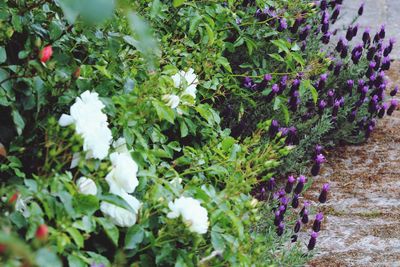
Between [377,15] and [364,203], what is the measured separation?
3.05 m

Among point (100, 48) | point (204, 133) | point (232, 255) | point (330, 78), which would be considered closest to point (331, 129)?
point (330, 78)

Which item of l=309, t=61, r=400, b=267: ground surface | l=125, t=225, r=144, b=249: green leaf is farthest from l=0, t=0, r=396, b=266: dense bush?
l=309, t=61, r=400, b=267: ground surface

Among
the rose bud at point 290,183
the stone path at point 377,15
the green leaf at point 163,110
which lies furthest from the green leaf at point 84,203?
the stone path at point 377,15

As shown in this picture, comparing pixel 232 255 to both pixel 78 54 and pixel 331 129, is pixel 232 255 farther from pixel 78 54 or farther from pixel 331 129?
pixel 331 129

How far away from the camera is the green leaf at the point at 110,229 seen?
177 centimetres

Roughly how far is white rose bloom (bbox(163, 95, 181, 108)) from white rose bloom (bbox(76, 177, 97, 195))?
55 centimetres

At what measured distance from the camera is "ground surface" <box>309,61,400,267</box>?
285 centimetres

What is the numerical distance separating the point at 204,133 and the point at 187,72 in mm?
267

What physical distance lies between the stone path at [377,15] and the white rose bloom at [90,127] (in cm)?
389

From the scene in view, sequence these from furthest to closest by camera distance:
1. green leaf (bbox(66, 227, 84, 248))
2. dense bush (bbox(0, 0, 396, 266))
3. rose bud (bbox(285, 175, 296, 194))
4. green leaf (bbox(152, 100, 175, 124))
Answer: rose bud (bbox(285, 175, 296, 194)) → green leaf (bbox(152, 100, 175, 124)) → dense bush (bbox(0, 0, 396, 266)) → green leaf (bbox(66, 227, 84, 248))

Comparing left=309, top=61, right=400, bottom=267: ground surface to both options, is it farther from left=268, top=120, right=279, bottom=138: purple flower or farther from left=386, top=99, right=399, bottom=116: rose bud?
left=268, top=120, right=279, bottom=138: purple flower

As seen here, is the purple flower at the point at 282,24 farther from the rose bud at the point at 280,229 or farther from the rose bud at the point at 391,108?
the rose bud at the point at 280,229

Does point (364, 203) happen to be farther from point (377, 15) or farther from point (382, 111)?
point (377, 15)

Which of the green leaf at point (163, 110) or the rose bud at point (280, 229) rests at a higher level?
the rose bud at point (280, 229)
